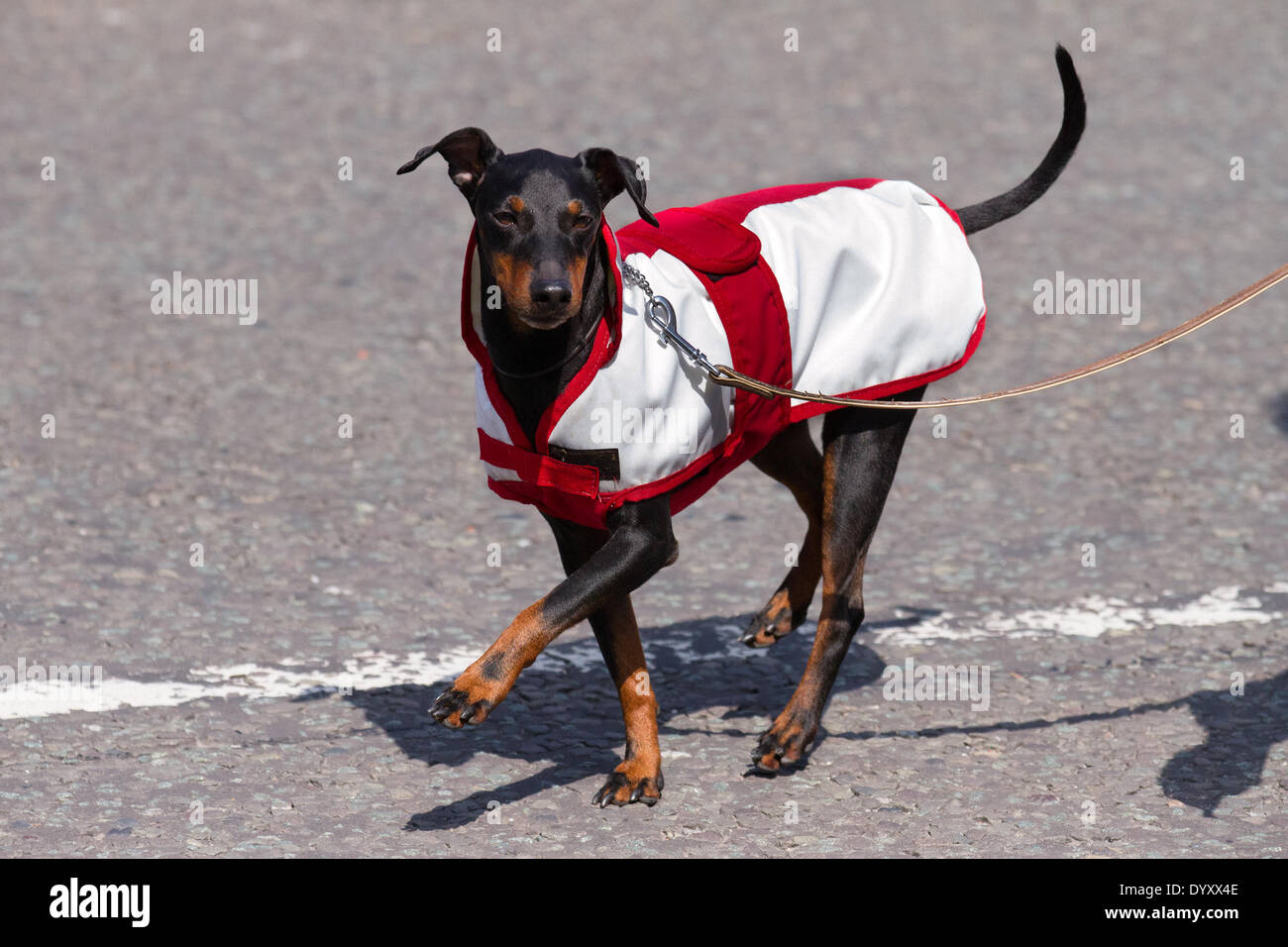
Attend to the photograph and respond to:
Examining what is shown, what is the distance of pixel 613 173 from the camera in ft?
16.1

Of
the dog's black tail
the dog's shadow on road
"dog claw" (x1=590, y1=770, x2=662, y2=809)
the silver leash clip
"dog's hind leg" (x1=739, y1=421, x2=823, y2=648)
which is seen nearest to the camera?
the silver leash clip

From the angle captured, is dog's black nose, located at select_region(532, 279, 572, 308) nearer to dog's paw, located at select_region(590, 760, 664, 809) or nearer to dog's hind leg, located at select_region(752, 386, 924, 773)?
dog's hind leg, located at select_region(752, 386, 924, 773)

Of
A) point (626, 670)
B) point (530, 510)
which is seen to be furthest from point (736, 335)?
point (530, 510)

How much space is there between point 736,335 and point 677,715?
1477 mm

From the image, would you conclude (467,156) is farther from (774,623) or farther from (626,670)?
(774,623)

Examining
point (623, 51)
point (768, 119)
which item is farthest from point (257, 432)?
point (623, 51)

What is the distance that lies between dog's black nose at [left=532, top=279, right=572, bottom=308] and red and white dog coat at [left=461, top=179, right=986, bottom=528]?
33 centimetres

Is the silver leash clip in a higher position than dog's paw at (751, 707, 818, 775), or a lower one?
higher

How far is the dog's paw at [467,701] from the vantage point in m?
4.51

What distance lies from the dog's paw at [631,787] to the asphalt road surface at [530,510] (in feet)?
0.20

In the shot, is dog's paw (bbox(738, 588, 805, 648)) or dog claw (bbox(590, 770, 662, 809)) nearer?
dog claw (bbox(590, 770, 662, 809))

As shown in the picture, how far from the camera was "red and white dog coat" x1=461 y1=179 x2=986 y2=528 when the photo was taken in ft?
15.8

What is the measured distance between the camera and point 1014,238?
10875 mm

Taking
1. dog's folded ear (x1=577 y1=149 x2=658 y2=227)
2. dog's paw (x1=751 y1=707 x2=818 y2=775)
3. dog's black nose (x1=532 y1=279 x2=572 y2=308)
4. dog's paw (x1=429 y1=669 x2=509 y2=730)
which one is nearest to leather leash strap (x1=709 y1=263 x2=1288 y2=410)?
dog's folded ear (x1=577 y1=149 x2=658 y2=227)
